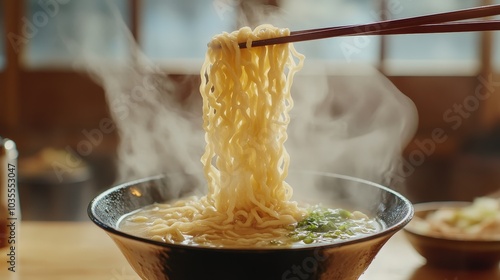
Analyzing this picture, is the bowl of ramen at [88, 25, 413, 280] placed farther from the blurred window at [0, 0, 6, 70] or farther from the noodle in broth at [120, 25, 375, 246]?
the blurred window at [0, 0, 6, 70]

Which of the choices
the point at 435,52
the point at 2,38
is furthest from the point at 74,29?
the point at 435,52

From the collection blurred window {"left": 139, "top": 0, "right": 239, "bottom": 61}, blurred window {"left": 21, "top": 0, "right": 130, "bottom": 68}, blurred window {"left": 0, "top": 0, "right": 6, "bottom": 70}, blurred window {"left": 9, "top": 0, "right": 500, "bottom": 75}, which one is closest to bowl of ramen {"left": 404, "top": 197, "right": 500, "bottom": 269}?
blurred window {"left": 9, "top": 0, "right": 500, "bottom": 75}

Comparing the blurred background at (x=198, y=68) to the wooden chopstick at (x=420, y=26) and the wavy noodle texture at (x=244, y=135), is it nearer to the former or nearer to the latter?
the wavy noodle texture at (x=244, y=135)

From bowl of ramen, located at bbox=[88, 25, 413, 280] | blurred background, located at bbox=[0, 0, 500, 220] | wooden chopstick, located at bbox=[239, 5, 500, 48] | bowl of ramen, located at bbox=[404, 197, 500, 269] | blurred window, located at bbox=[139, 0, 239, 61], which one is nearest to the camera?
wooden chopstick, located at bbox=[239, 5, 500, 48]

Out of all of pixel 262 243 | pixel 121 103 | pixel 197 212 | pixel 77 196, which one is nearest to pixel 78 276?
pixel 197 212

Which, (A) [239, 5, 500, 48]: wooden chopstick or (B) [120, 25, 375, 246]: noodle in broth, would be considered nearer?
(A) [239, 5, 500, 48]: wooden chopstick

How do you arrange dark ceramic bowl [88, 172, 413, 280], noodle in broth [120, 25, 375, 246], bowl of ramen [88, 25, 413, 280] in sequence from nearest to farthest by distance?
1. dark ceramic bowl [88, 172, 413, 280]
2. bowl of ramen [88, 25, 413, 280]
3. noodle in broth [120, 25, 375, 246]

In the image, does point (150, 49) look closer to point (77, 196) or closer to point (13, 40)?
point (13, 40)

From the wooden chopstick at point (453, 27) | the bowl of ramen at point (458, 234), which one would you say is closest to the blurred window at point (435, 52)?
the bowl of ramen at point (458, 234)
